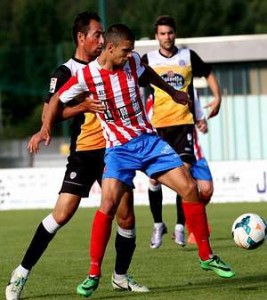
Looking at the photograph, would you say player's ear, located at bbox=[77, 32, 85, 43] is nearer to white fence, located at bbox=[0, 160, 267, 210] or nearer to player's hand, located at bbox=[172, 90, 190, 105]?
player's hand, located at bbox=[172, 90, 190, 105]

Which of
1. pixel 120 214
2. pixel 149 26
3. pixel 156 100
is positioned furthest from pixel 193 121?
pixel 149 26

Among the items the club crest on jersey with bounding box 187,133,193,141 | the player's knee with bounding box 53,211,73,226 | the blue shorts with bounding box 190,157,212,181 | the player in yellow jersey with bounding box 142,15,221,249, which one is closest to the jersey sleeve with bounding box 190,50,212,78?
the player in yellow jersey with bounding box 142,15,221,249

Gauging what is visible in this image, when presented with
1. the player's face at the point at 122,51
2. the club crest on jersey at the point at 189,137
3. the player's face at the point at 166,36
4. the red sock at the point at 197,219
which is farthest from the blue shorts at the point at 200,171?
the player's face at the point at 122,51

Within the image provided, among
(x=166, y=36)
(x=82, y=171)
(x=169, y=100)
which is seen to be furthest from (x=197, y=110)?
(x=82, y=171)

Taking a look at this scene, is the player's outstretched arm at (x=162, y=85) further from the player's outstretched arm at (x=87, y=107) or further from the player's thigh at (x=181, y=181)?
the player's thigh at (x=181, y=181)

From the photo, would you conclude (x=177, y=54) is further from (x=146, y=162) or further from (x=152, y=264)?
(x=146, y=162)

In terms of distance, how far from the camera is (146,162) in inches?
348

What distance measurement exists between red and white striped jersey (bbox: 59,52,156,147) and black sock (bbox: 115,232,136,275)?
2.60 ft

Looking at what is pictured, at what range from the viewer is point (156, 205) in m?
12.7

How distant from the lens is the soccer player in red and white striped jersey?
28.7ft

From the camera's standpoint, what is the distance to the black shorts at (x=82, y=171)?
9.09m

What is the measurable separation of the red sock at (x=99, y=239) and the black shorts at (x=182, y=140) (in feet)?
12.8

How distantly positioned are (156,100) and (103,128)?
3917 mm

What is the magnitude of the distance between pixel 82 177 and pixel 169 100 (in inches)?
148
